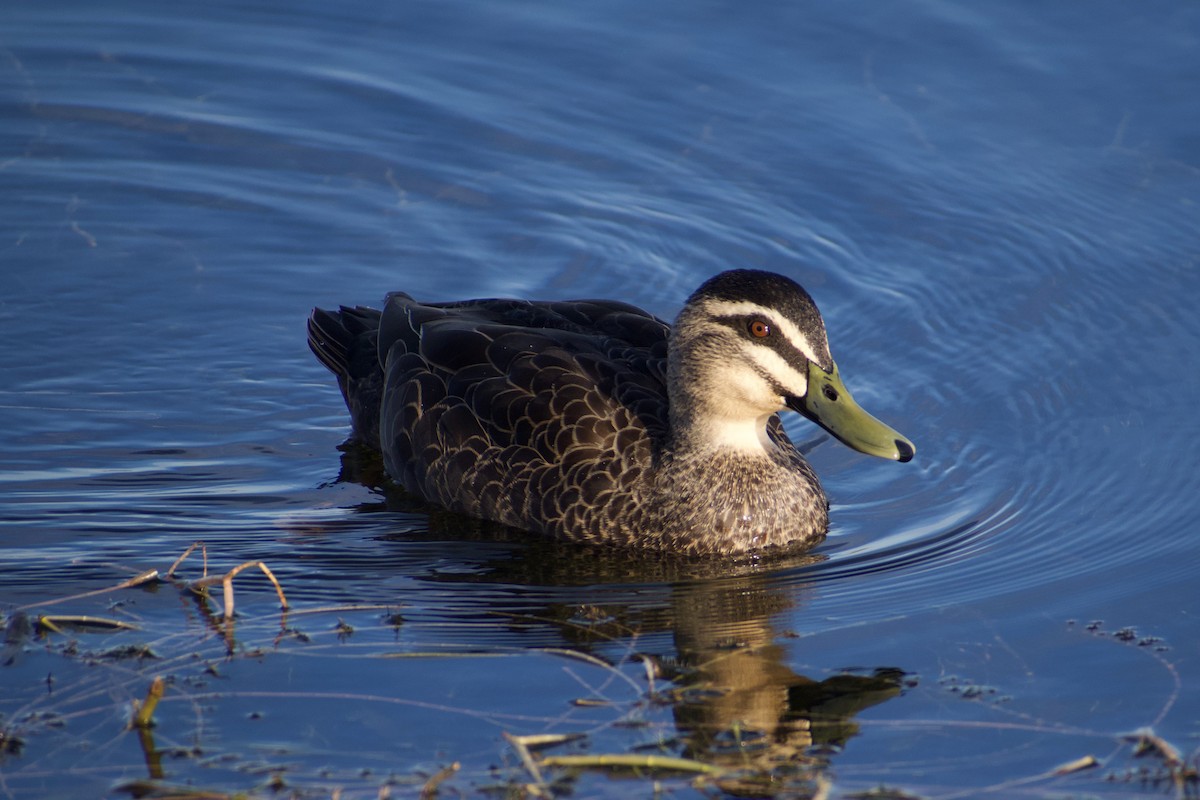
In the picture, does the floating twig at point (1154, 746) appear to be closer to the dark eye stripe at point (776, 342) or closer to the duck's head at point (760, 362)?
the duck's head at point (760, 362)

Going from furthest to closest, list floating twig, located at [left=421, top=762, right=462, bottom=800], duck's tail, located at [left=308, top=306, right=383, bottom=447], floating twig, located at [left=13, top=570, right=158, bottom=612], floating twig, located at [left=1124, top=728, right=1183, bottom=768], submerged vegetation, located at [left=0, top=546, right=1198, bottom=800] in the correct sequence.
→ duck's tail, located at [left=308, top=306, right=383, bottom=447]
floating twig, located at [left=13, top=570, right=158, bottom=612]
floating twig, located at [left=1124, top=728, right=1183, bottom=768]
submerged vegetation, located at [left=0, top=546, right=1198, bottom=800]
floating twig, located at [left=421, top=762, right=462, bottom=800]

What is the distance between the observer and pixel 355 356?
1151 centimetres

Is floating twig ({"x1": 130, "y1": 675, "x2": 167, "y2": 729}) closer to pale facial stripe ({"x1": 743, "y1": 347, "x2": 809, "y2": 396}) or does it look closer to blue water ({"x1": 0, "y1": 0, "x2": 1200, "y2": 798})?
blue water ({"x1": 0, "y1": 0, "x2": 1200, "y2": 798})

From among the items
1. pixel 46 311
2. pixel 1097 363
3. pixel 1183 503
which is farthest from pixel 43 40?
pixel 1183 503

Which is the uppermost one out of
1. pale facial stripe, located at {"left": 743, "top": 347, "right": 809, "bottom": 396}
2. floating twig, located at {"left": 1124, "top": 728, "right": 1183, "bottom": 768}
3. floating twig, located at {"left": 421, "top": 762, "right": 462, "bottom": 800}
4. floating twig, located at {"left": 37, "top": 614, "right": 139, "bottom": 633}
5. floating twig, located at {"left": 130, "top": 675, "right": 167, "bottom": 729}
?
pale facial stripe, located at {"left": 743, "top": 347, "right": 809, "bottom": 396}

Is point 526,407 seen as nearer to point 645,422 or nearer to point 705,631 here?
point 645,422

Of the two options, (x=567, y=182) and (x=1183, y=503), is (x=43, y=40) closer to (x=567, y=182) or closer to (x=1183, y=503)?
(x=567, y=182)

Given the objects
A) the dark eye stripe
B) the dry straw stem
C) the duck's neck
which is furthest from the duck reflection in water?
the dry straw stem

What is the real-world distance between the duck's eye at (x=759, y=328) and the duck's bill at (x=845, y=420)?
305 mm

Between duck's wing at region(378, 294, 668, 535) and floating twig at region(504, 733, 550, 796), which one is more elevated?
duck's wing at region(378, 294, 668, 535)

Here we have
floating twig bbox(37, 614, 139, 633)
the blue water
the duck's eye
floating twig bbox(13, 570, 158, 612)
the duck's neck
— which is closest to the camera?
the blue water

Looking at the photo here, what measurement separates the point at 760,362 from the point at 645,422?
0.90 m

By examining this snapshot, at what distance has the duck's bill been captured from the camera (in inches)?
357

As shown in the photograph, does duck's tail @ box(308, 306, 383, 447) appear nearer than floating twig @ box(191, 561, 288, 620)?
No
